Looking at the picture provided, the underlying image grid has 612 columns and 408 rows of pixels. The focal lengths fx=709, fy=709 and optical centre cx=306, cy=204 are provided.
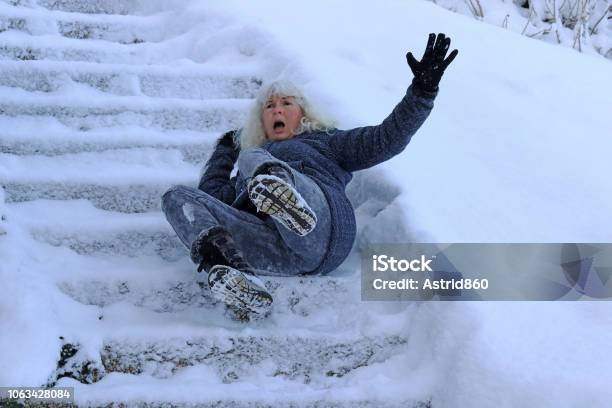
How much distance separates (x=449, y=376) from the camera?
1.67 m

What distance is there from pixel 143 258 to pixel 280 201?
0.64 metres

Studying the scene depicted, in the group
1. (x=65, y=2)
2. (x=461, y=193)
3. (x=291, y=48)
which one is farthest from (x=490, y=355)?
(x=65, y=2)

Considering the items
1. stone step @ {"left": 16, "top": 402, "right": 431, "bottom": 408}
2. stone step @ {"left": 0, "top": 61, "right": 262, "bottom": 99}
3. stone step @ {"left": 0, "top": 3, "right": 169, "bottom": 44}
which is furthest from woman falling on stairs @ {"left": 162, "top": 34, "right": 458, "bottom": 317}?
stone step @ {"left": 0, "top": 3, "right": 169, "bottom": 44}

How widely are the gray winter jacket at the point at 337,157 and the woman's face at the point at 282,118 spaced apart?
5cm

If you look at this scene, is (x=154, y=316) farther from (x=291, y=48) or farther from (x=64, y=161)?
(x=291, y=48)

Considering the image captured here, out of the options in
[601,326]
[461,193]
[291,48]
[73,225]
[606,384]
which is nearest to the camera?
[606,384]

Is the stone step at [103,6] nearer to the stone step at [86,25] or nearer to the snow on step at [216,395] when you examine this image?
the stone step at [86,25]

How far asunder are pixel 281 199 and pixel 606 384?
0.82 meters

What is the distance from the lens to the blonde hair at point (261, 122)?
7.56 ft

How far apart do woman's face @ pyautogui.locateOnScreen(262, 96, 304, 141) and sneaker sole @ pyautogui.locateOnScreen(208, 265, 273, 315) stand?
73 cm

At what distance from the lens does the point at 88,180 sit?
2293 mm

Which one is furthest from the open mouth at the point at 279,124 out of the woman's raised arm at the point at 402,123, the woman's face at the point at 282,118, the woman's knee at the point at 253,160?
the woman's knee at the point at 253,160

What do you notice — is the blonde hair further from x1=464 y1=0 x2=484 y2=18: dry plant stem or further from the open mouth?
x1=464 y1=0 x2=484 y2=18: dry plant stem

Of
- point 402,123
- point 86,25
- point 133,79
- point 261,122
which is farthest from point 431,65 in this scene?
point 86,25
